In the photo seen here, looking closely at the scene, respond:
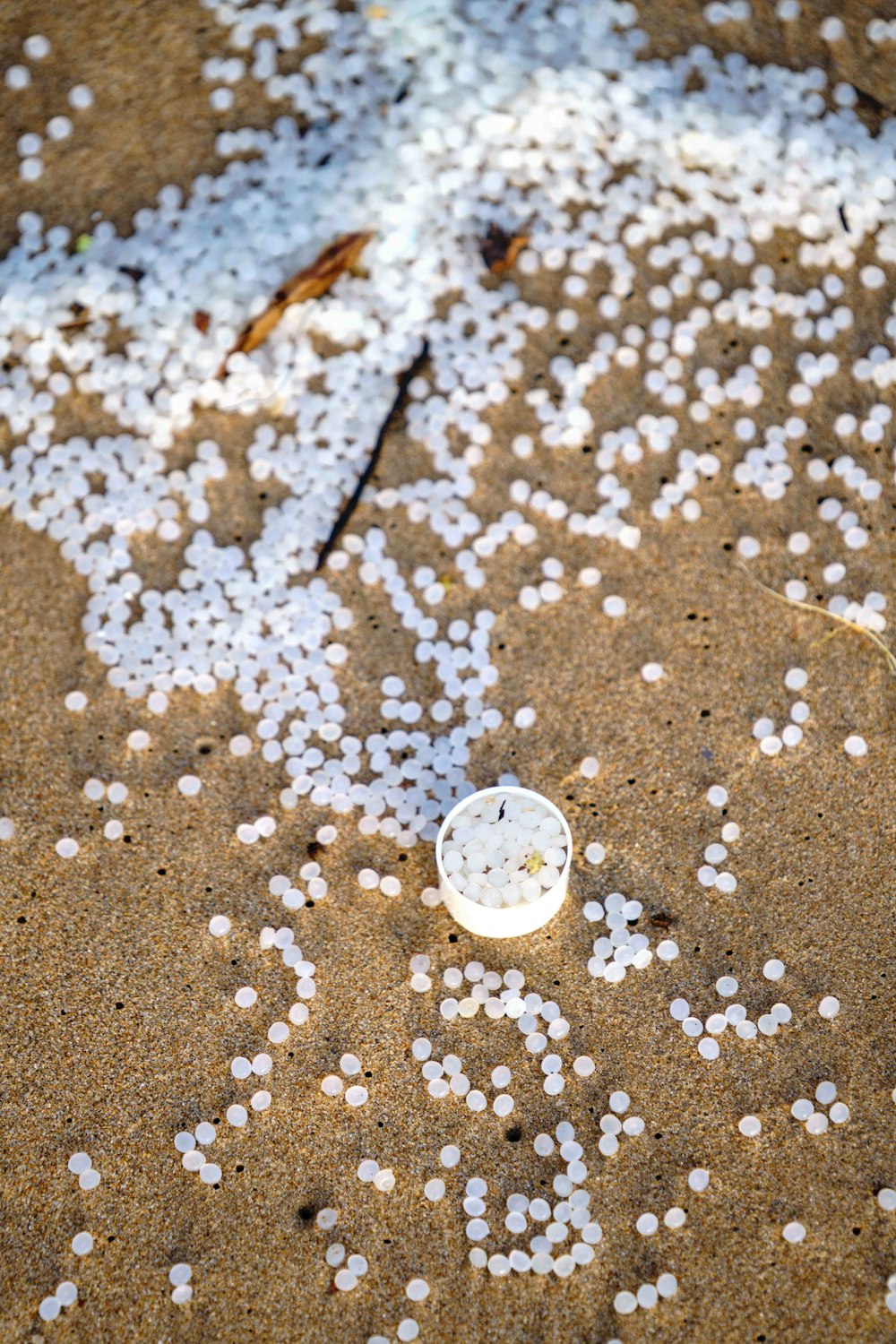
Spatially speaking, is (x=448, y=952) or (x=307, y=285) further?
(x=307, y=285)

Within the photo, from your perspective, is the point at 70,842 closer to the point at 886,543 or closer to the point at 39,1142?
the point at 39,1142

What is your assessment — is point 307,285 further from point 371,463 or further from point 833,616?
point 833,616

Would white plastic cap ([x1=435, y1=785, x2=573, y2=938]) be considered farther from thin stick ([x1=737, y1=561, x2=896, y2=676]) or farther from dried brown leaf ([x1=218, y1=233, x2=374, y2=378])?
dried brown leaf ([x1=218, y1=233, x2=374, y2=378])

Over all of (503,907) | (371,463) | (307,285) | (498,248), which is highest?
(307,285)

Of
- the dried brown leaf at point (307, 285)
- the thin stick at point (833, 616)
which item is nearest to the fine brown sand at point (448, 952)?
the thin stick at point (833, 616)

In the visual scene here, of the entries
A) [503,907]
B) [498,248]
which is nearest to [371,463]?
[498,248]

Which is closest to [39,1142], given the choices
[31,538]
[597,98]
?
[31,538]
